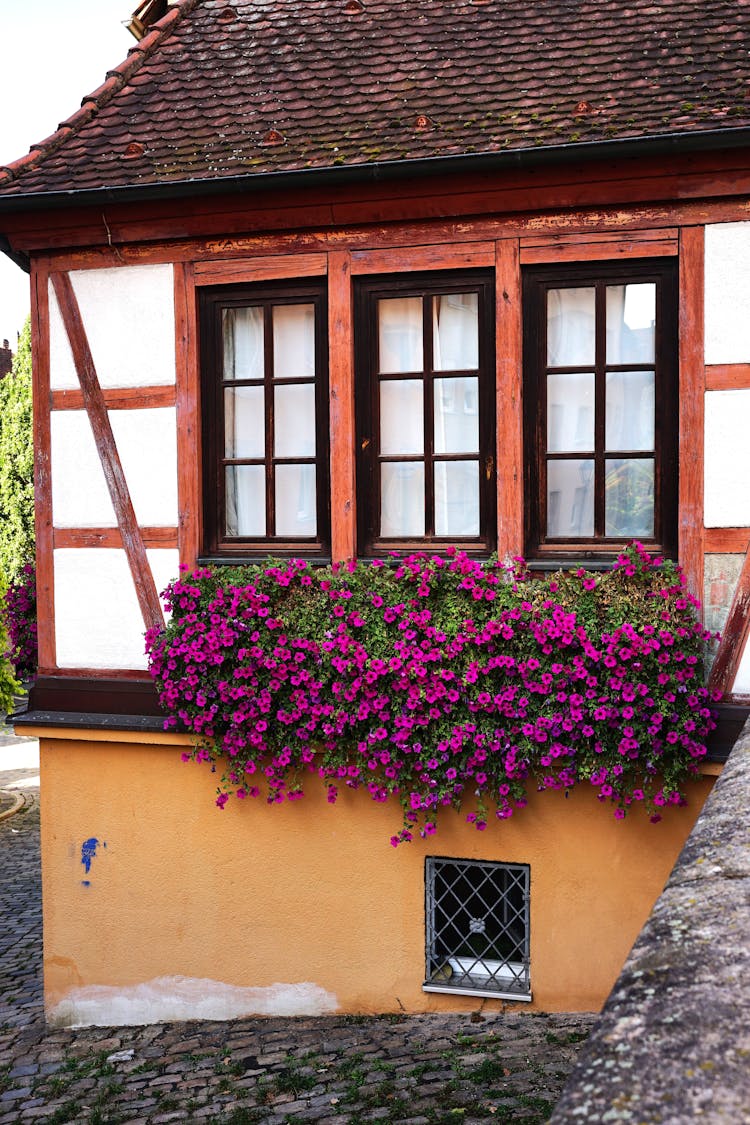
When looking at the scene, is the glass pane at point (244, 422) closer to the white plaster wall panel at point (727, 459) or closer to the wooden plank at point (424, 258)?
the wooden plank at point (424, 258)

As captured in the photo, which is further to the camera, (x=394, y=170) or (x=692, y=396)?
(x=394, y=170)

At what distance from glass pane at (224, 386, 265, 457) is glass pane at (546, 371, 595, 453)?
5.07 feet

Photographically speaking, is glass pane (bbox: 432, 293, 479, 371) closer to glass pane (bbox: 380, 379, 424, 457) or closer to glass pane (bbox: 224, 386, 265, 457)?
glass pane (bbox: 380, 379, 424, 457)

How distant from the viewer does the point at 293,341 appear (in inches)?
232

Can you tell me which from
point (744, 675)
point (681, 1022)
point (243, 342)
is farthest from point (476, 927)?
point (681, 1022)

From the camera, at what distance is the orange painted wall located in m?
5.35

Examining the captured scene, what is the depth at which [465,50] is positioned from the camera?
603 cm

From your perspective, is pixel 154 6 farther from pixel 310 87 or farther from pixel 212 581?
pixel 212 581

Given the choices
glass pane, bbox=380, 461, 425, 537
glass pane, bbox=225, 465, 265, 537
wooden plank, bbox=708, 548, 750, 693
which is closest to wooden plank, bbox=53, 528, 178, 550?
glass pane, bbox=225, 465, 265, 537

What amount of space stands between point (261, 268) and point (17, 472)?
15848 millimetres

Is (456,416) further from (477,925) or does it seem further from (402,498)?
(477,925)

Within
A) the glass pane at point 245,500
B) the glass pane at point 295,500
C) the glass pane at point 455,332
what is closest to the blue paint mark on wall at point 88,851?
the glass pane at point 245,500

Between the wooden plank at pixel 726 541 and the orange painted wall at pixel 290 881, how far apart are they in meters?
1.06

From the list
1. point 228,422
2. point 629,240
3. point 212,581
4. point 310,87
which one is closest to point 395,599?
point 212,581
